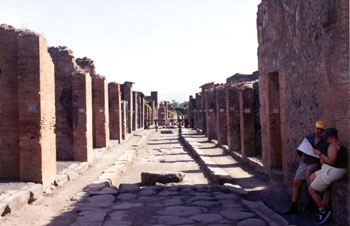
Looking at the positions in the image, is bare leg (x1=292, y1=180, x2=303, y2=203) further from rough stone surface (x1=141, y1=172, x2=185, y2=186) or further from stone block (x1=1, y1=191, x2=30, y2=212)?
stone block (x1=1, y1=191, x2=30, y2=212)

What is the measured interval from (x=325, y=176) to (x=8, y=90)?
6.27 m

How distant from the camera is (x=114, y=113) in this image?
21.0 m

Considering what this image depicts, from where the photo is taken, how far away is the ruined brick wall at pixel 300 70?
5.95m

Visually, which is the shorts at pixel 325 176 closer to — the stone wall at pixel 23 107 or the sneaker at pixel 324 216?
the sneaker at pixel 324 216

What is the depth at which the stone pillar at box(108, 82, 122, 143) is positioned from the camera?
20.6m

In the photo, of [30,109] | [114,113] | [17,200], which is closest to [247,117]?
[30,109]

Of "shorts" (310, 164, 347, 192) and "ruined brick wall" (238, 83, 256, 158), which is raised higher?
"ruined brick wall" (238, 83, 256, 158)

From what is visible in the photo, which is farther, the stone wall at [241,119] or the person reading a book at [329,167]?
the stone wall at [241,119]

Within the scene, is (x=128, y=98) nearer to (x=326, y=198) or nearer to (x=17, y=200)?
(x=17, y=200)

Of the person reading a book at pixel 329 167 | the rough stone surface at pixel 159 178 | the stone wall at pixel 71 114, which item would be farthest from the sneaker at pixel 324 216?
the stone wall at pixel 71 114

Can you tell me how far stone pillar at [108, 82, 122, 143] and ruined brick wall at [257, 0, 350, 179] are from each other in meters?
11.2

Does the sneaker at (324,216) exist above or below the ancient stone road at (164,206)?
above

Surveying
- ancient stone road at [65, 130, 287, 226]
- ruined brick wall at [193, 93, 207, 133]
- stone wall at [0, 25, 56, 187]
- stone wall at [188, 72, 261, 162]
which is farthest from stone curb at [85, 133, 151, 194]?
ruined brick wall at [193, 93, 207, 133]

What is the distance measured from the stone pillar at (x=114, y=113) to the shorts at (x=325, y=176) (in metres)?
15.4
